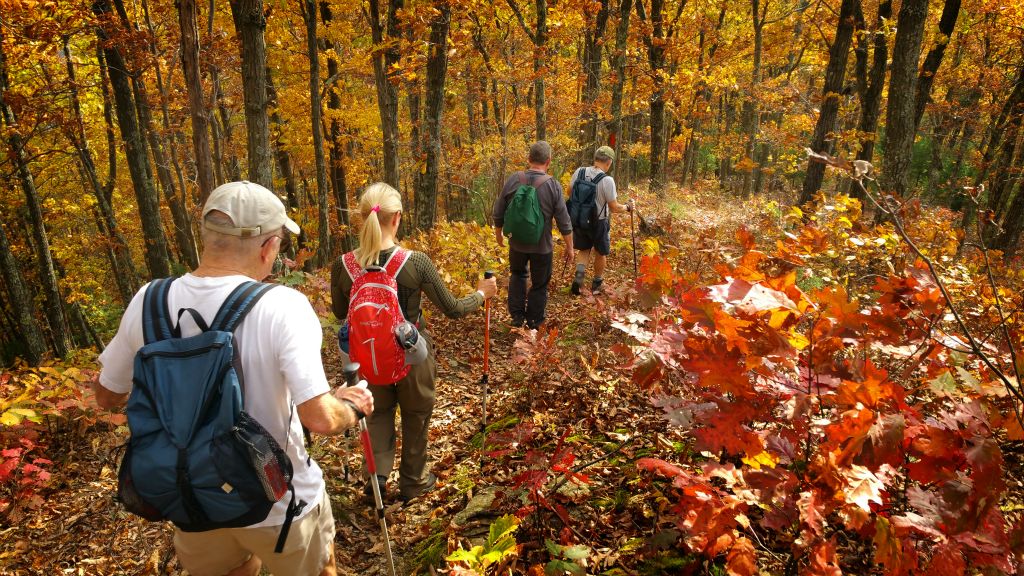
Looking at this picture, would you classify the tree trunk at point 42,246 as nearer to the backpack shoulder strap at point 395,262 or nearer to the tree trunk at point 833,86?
the backpack shoulder strap at point 395,262

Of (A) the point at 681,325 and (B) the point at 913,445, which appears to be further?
(A) the point at 681,325

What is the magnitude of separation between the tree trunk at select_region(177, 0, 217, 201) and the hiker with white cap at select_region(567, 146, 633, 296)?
4.59 metres

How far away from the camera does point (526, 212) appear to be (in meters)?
6.06

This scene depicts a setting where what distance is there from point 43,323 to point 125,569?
2458cm

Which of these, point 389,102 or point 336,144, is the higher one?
point 389,102

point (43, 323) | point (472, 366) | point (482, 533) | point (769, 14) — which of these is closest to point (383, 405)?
point (482, 533)

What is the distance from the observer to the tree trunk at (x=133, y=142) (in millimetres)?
10148

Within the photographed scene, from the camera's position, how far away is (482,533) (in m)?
3.26

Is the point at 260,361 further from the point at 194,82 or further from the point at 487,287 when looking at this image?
the point at 194,82

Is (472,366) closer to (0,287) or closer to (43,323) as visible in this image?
(0,287)

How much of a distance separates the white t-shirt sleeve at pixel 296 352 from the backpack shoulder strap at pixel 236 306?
6cm

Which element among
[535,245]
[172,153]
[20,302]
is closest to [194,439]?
[535,245]

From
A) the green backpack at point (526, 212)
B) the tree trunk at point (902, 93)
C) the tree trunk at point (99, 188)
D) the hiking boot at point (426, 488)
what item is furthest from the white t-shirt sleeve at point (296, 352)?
the tree trunk at point (99, 188)

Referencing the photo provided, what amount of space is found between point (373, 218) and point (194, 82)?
343 centimetres
